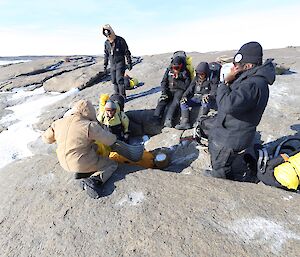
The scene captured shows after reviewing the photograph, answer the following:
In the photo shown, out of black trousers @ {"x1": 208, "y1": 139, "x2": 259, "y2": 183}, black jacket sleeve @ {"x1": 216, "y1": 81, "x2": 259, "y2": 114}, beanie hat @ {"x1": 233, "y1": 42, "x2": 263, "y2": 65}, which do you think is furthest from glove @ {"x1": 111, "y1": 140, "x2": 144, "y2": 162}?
beanie hat @ {"x1": 233, "y1": 42, "x2": 263, "y2": 65}

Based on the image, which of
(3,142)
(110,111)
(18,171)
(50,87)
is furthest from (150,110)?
(50,87)

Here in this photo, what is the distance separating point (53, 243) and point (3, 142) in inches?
212

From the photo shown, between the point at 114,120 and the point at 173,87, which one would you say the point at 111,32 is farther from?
the point at 114,120

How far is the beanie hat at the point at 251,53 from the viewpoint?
149 inches

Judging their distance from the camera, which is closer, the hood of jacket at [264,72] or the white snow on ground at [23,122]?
the hood of jacket at [264,72]

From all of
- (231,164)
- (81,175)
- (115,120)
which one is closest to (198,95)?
(115,120)

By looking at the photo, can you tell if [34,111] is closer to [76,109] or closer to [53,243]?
[76,109]

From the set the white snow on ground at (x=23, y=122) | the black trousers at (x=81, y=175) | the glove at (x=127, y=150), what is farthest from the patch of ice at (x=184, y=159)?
the white snow on ground at (x=23, y=122)

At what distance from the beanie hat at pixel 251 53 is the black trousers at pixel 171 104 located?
10.6 ft

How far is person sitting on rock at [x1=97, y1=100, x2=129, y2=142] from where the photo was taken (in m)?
6.28

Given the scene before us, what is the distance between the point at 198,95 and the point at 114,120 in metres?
2.04

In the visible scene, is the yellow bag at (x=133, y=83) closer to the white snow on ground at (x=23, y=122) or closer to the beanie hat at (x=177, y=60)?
the white snow on ground at (x=23, y=122)

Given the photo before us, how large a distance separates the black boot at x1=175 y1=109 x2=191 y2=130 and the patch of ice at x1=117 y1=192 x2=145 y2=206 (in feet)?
8.94

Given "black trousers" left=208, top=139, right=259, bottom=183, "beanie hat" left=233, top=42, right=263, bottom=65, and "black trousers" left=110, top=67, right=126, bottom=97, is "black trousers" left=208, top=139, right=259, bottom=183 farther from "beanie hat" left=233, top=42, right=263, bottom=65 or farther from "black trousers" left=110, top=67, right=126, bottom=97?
"black trousers" left=110, top=67, right=126, bottom=97
